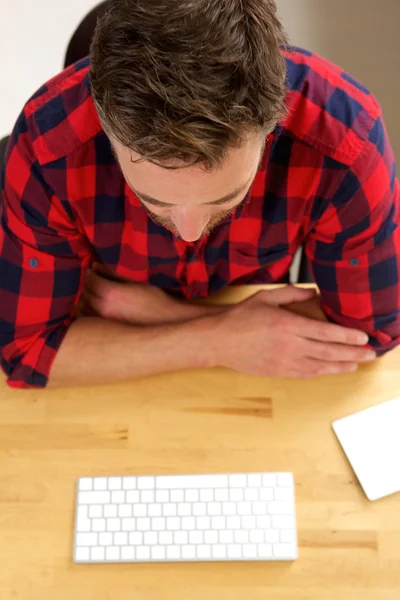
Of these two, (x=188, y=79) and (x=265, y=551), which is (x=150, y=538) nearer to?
(x=265, y=551)

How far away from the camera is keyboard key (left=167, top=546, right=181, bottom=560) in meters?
0.92

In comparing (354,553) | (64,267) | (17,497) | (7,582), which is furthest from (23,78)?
(354,553)

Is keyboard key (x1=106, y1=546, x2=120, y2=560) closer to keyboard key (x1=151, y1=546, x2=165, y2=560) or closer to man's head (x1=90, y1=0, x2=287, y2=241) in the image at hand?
keyboard key (x1=151, y1=546, x2=165, y2=560)

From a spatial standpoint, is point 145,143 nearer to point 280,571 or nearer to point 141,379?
point 141,379

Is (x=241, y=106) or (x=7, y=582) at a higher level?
(x=241, y=106)

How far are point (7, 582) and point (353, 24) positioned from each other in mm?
1588

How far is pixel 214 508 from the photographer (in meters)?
0.95

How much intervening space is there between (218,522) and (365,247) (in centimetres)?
45

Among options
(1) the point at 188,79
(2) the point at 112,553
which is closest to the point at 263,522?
(2) the point at 112,553

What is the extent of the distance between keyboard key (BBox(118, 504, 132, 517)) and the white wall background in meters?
1.31

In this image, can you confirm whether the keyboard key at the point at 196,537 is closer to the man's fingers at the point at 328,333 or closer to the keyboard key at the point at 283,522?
the keyboard key at the point at 283,522

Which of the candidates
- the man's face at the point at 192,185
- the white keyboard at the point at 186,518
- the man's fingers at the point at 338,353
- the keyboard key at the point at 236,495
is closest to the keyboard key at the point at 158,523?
the white keyboard at the point at 186,518

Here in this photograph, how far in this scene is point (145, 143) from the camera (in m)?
0.61

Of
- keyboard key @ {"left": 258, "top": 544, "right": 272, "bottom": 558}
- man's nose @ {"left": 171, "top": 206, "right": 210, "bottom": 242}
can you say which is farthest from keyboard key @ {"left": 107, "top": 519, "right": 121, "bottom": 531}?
man's nose @ {"left": 171, "top": 206, "right": 210, "bottom": 242}
